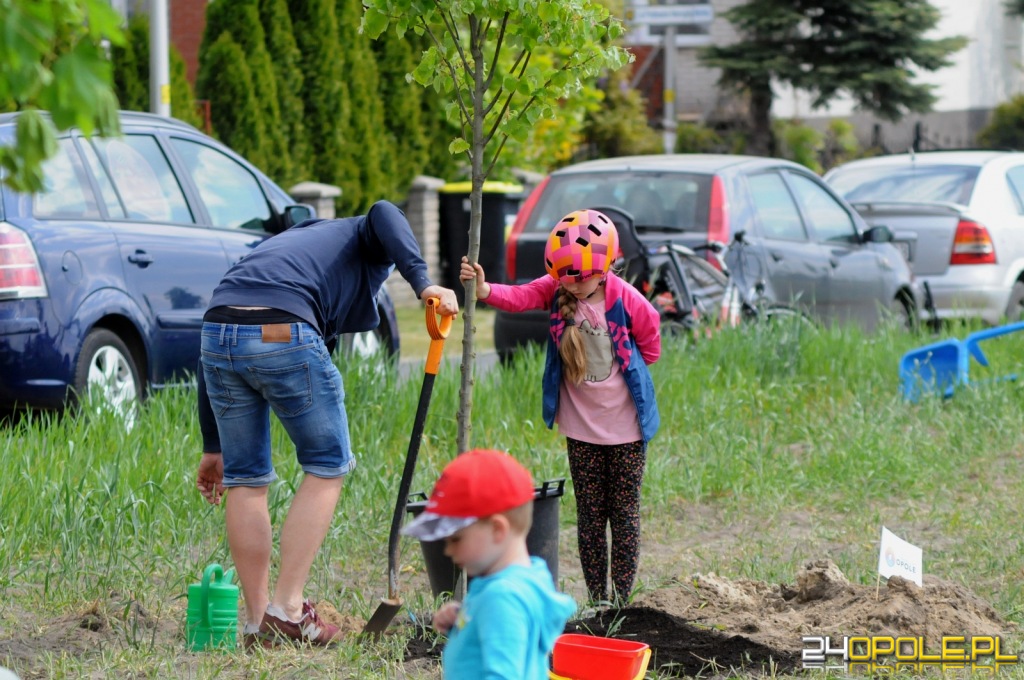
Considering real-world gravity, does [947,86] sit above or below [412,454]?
above

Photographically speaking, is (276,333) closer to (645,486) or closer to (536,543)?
(536,543)

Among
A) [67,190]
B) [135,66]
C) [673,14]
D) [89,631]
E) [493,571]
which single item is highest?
[673,14]

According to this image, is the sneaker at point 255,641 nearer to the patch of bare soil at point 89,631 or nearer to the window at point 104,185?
the patch of bare soil at point 89,631

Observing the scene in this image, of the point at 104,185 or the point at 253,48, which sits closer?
the point at 104,185

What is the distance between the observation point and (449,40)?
4.44 meters

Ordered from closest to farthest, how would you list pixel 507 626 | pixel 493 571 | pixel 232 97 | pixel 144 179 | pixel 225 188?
pixel 507 626
pixel 493 571
pixel 144 179
pixel 225 188
pixel 232 97

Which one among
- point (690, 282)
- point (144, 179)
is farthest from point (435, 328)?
point (690, 282)

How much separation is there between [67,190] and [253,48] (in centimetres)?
771

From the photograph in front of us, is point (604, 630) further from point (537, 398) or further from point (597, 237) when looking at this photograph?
point (537, 398)

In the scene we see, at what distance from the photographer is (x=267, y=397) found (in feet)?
13.3

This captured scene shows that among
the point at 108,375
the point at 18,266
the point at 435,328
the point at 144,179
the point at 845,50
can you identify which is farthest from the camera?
the point at 845,50

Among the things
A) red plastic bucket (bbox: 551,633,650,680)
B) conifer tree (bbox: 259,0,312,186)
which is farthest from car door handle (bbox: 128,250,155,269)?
conifer tree (bbox: 259,0,312,186)

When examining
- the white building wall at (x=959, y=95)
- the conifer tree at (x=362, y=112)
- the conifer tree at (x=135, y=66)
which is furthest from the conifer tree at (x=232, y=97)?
the white building wall at (x=959, y=95)

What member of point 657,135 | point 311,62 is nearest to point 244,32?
point 311,62
